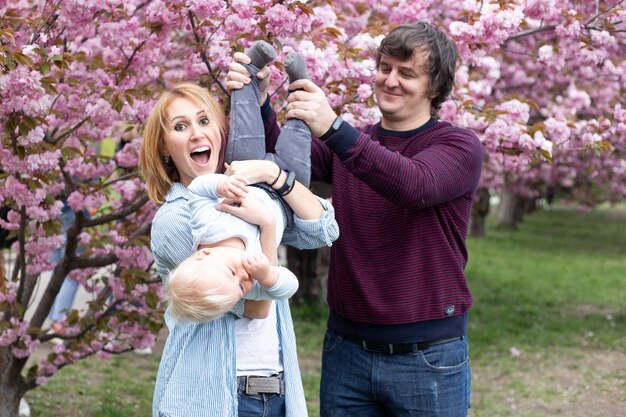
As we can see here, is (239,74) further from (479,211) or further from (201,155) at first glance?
(479,211)

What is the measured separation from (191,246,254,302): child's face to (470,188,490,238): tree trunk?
1394 centimetres

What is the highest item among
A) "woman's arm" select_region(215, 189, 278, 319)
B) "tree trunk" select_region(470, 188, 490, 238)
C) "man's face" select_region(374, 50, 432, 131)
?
"tree trunk" select_region(470, 188, 490, 238)

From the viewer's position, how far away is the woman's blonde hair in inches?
102

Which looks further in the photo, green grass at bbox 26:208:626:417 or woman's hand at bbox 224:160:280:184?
green grass at bbox 26:208:626:417

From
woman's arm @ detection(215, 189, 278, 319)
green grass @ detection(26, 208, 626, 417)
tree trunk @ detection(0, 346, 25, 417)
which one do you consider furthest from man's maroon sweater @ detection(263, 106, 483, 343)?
green grass @ detection(26, 208, 626, 417)

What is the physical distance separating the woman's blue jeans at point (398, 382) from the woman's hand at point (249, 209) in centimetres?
73

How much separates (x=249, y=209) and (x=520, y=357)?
6.19 metres

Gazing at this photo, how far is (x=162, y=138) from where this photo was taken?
2600mm

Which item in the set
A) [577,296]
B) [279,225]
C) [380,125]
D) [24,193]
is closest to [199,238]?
[279,225]

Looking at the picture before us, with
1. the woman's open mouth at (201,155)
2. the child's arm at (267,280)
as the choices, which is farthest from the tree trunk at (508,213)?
the child's arm at (267,280)

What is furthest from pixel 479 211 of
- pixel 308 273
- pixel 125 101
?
pixel 125 101

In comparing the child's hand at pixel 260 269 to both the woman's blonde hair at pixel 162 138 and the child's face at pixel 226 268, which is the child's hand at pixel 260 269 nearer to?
the child's face at pixel 226 268

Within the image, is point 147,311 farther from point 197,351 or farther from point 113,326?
point 197,351

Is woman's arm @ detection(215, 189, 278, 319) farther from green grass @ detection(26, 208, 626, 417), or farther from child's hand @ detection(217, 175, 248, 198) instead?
green grass @ detection(26, 208, 626, 417)
